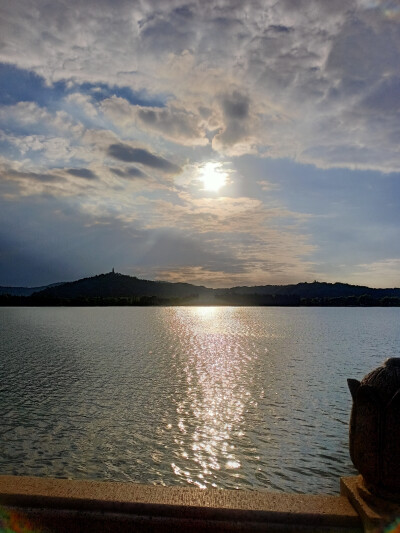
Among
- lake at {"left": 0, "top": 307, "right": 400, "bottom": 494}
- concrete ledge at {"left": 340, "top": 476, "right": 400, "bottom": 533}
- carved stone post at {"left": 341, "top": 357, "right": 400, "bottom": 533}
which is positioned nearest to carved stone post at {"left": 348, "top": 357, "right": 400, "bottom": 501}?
carved stone post at {"left": 341, "top": 357, "right": 400, "bottom": 533}

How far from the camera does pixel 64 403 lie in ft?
52.5

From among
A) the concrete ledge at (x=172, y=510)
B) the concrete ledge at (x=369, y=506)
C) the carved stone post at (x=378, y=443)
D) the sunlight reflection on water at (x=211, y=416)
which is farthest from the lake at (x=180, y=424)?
the concrete ledge at (x=172, y=510)

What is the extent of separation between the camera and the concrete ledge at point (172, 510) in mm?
4531

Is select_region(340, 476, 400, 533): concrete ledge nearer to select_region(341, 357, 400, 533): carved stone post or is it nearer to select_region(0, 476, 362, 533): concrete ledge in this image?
select_region(341, 357, 400, 533): carved stone post

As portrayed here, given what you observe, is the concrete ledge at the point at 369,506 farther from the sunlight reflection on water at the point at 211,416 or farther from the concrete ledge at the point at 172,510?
the sunlight reflection on water at the point at 211,416

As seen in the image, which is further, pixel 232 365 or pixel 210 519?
pixel 232 365

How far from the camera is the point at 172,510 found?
15.0 feet

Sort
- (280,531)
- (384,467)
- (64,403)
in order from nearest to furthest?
(280,531) < (384,467) < (64,403)

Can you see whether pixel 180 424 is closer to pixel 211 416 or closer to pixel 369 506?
pixel 211 416

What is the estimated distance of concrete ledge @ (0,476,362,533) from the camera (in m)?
4.53

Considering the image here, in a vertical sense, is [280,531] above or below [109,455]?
above

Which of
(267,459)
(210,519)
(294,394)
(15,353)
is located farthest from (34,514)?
(15,353)

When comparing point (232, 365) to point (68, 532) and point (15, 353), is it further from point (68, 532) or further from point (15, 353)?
point (68, 532)

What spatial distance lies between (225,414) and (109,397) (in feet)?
16.4
